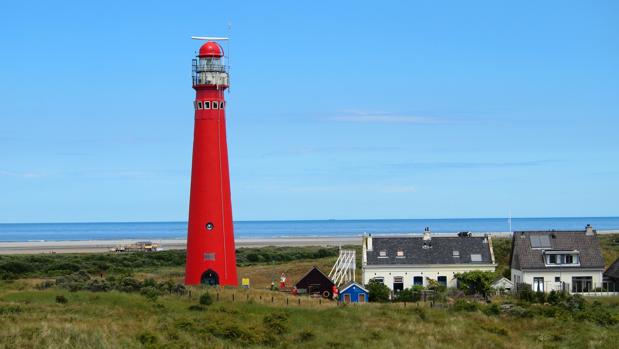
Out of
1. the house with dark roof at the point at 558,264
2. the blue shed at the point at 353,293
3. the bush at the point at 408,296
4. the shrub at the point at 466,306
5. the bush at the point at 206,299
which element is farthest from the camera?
the house with dark roof at the point at 558,264

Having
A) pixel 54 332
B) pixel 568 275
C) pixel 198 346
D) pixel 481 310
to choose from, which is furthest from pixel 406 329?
pixel 568 275

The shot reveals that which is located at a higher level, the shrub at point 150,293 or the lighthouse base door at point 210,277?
the lighthouse base door at point 210,277

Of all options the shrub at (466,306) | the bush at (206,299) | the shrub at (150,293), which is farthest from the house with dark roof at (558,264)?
the shrub at (150,293)

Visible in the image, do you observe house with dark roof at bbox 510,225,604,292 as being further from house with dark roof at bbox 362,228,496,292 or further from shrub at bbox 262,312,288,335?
shrub at bbox 262,312,288,335

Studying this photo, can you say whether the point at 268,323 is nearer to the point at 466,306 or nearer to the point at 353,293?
the point at 353,293

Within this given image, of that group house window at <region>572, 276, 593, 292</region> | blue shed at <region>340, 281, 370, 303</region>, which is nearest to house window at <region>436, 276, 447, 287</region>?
house window at <region>572, 276, 593, 292</region>

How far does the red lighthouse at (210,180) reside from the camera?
44531 mm

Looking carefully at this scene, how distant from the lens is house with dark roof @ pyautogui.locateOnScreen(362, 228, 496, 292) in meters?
54.8

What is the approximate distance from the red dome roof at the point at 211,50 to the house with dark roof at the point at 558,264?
23.1 meters

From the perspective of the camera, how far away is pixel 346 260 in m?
59.0

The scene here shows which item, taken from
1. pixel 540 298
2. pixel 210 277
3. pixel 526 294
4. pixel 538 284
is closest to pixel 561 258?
pixel 538 284

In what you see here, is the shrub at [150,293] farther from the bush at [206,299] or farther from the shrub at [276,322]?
the shrub at [276,322]

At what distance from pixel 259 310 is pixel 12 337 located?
1152 cm

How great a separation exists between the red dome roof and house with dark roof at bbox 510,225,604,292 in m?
23.1
